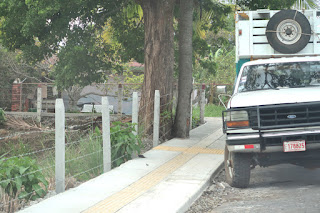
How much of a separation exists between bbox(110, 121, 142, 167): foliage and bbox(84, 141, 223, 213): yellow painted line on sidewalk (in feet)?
2.63

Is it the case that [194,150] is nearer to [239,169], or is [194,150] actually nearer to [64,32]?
[239,169]

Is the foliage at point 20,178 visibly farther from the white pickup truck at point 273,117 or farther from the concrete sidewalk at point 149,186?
the white pickup truck at point 273,117

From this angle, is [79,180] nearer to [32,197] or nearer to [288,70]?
[32,197]

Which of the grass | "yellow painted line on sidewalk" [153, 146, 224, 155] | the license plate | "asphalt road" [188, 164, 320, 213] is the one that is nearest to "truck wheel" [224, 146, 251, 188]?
"asphalt road" [188, 164, 320, 213]

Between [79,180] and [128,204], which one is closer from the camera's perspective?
[128,204]

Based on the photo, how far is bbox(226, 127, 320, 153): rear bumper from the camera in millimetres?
8047

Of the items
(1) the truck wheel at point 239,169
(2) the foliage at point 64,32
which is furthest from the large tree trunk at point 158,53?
(1) the truck wheel at point 239,169

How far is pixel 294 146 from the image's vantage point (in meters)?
8.01

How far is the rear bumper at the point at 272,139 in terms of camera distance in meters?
8.05

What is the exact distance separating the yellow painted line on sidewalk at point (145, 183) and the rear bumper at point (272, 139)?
1.60 m

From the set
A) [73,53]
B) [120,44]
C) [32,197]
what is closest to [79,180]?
[32,197]

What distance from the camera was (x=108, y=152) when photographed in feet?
32.2

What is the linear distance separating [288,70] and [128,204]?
162 inches

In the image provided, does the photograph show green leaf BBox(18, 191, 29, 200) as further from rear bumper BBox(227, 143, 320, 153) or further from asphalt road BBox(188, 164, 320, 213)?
rear bumper BBox(227, 143, 320, 153)
